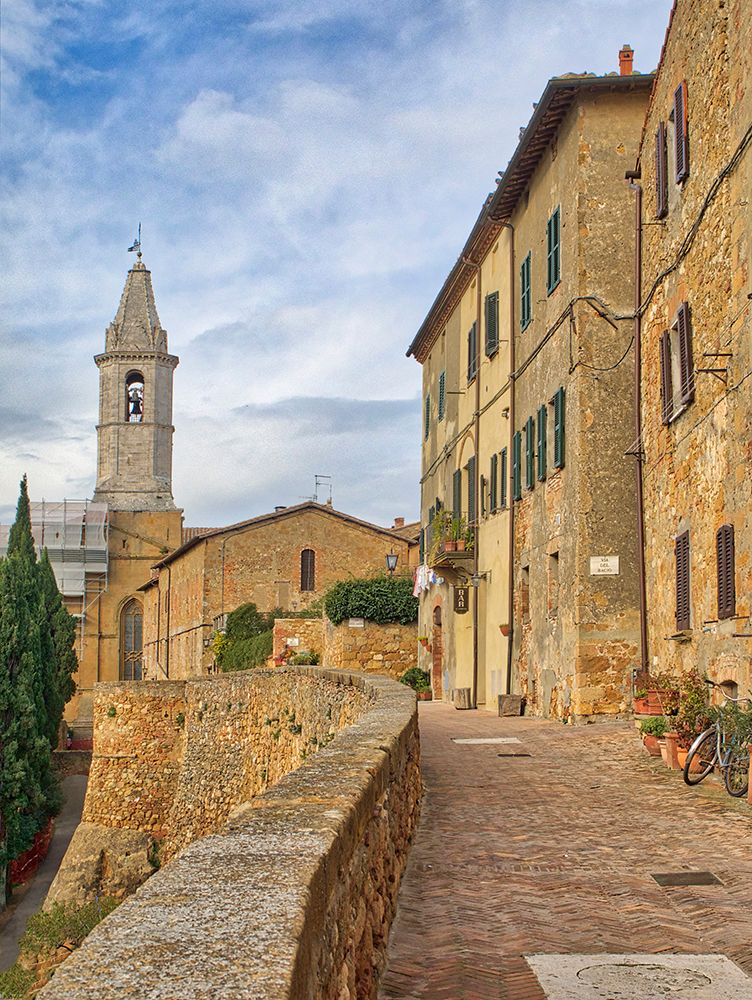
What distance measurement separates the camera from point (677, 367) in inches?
579

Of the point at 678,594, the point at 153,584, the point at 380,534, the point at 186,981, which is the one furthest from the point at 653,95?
the point at 153,584

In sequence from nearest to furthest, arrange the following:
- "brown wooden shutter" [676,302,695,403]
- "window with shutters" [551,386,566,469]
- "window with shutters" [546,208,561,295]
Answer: "brown wooden shutter" [676,302,695,403]
"window with shutters" [551,386,566,469]
"window with shutters" [546,208,561,295]

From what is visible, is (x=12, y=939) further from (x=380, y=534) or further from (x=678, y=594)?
(x=380, y=534)

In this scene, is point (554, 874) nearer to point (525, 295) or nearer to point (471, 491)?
point (525, 295)

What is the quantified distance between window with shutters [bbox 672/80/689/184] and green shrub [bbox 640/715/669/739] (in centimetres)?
650

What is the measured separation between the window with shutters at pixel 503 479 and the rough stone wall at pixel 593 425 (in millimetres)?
3733

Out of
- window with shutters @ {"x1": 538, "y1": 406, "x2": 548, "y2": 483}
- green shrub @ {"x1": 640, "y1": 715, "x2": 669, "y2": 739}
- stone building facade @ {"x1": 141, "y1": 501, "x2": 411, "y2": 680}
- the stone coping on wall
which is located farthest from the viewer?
stone building facade @ {"x1": 141, "y1": 501, "x2": 411, "y2": 680}

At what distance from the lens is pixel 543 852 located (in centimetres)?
779

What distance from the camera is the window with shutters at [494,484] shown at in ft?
77.7

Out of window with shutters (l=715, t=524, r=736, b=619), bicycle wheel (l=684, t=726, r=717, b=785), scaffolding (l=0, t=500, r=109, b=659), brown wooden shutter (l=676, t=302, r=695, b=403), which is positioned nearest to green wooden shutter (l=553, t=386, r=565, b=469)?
brown wooden shutter (l=676, t=302, r=695, b=403)

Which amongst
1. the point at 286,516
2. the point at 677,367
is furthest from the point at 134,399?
the point at 677,367

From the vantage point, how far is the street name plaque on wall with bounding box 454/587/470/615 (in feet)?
85.4

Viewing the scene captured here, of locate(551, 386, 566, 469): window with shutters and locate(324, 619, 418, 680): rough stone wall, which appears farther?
locate(324, 619, 418, 680): rough stone wall

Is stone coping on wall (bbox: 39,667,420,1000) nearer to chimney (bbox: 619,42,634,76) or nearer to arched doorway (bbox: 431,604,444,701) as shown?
chimney (bbox: 619,42,634,76)
